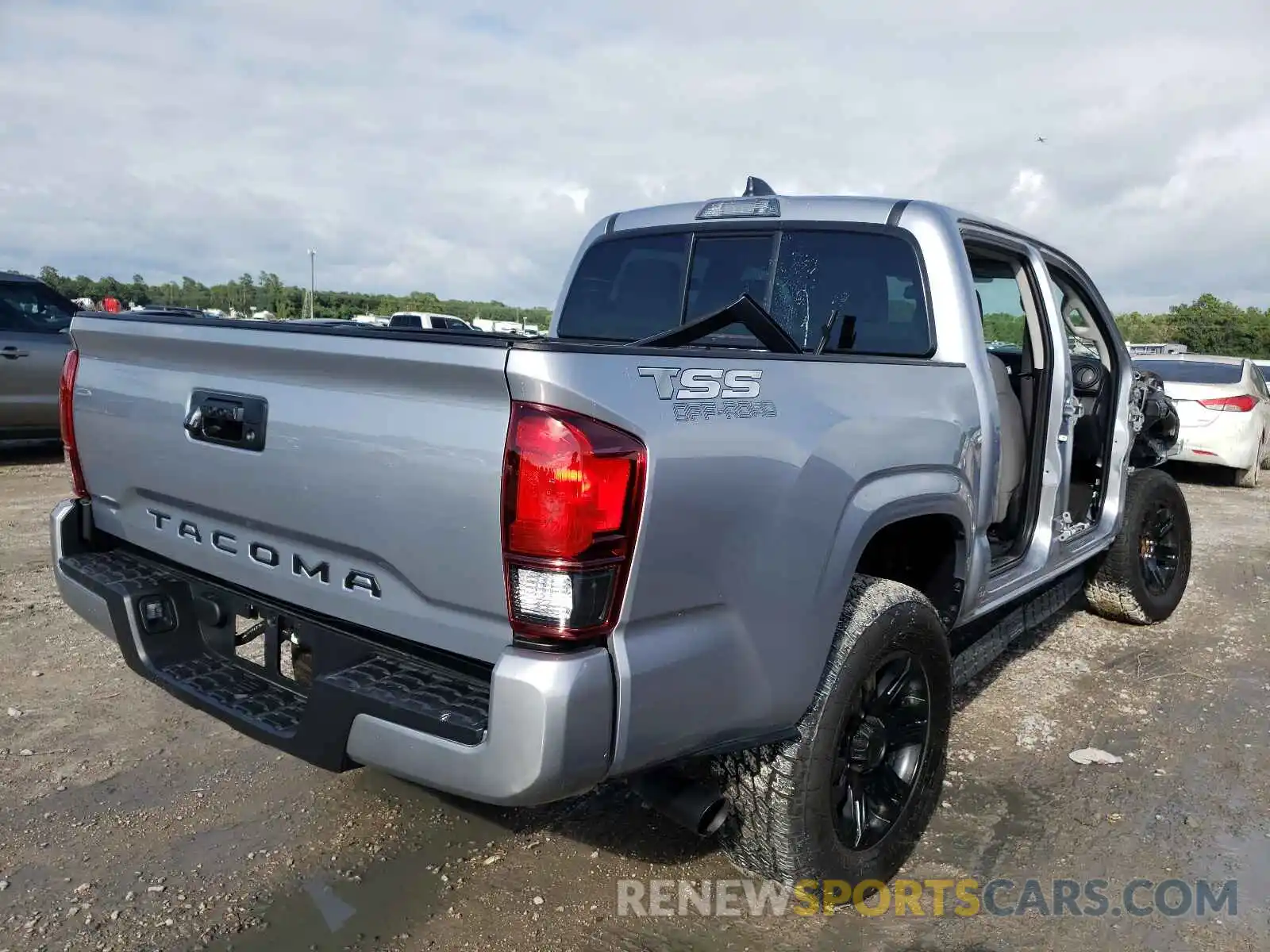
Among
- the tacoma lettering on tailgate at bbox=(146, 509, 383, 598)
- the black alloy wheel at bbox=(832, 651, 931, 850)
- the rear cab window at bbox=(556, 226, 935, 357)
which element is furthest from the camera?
the rear cab window at bbox=(556, 226, 935, 357)

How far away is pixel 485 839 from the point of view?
302cm

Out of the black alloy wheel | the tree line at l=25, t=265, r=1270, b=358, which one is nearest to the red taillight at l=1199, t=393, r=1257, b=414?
the black alloy wheel

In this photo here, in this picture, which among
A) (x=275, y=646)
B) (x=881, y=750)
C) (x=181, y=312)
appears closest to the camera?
(x=275, y=646)

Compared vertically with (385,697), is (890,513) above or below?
above

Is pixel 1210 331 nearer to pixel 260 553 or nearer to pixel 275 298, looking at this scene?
pixel 275 298

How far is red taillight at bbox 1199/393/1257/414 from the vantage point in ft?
35.4

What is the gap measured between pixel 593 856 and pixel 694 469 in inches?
58.6

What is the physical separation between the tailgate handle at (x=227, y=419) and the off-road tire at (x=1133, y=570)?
439cm

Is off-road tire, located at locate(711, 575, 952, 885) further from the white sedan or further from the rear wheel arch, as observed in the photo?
the white sedan

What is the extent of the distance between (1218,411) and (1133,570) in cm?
698

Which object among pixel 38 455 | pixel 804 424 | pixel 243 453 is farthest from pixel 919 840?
pixel 38 455

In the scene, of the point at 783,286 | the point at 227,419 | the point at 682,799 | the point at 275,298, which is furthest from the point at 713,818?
the point at 275,298

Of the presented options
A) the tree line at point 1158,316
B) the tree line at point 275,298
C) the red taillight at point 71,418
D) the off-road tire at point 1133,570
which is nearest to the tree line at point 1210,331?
the tree line at point 1158,316

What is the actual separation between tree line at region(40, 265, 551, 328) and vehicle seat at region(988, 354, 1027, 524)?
549 inches
